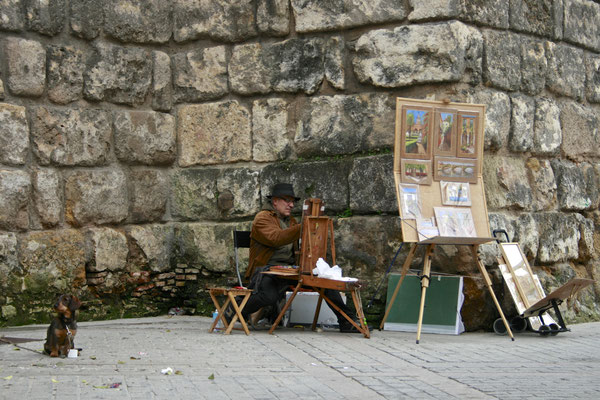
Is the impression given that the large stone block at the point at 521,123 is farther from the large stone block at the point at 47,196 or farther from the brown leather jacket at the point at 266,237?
the large stone block at the point at 47,196

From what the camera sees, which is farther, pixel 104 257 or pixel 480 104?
pixel 104 257

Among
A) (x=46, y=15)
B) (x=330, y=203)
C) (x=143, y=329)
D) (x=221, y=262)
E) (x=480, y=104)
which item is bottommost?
(x=143, y=329)

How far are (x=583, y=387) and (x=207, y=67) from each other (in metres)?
4.64

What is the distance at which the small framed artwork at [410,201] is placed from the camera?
21.6 ft

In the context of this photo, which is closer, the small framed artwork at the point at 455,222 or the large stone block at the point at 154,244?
the small framed artwork at the point at 455,222

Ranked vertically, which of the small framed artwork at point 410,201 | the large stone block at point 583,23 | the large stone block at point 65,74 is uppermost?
the large stone block at point 583,23

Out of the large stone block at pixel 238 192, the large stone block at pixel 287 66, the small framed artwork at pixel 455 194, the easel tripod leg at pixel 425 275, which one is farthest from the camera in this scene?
the large stone block at pixel 238 192

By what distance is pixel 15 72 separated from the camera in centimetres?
707

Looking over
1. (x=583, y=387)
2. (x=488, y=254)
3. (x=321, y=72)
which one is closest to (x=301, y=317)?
(x=488, y=254)

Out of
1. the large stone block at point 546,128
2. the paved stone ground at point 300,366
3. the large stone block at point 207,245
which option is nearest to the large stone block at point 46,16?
the large stone block at point 207,245

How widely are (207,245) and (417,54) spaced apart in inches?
104

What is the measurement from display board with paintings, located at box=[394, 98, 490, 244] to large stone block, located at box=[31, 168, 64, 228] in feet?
9.66

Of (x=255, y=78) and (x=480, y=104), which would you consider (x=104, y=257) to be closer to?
(x=255, y=78)

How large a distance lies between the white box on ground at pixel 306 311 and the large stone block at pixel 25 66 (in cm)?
285
